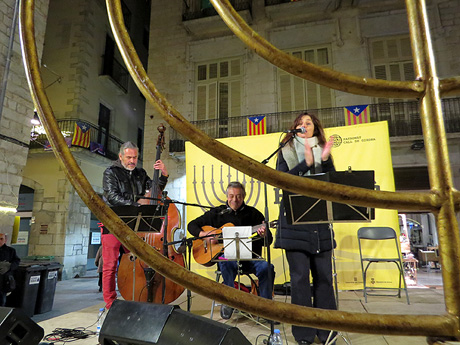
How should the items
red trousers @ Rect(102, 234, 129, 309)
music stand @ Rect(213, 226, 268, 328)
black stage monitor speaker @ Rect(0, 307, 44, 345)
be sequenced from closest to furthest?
black stage monitor speaker @ Rect(0, 307, 44, 345) < music stand @ Rect(213, 226, 268, 328) < red trousers @ Rect(102, 234, 129, 309)

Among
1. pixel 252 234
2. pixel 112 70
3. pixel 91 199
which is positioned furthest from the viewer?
pixel 112 70

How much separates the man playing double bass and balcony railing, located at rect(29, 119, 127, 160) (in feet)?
24.4

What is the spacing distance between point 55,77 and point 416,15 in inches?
538

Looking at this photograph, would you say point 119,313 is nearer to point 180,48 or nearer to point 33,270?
point 33,270

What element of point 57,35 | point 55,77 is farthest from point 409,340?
point 57,35

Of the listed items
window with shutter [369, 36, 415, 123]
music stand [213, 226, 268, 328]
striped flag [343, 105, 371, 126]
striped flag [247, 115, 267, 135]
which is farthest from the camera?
window with shutter [369, 36, 415, 123]

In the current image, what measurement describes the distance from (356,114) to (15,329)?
29.5ft

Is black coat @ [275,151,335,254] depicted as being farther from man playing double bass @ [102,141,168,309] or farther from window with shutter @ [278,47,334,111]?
window with shutter @ [278,47,334,111]

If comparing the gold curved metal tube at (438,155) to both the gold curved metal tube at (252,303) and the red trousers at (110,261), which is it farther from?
the red trousers at (110,261)

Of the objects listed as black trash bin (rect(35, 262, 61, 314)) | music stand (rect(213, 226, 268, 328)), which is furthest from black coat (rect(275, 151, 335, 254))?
black trash bin (rect(35, 262, 61, 314))

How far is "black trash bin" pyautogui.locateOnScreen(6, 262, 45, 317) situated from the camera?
502cm

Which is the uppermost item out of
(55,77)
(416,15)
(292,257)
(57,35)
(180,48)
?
(57,35)

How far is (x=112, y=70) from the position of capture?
13.3m

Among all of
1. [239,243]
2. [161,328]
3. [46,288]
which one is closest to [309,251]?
[239,243]
